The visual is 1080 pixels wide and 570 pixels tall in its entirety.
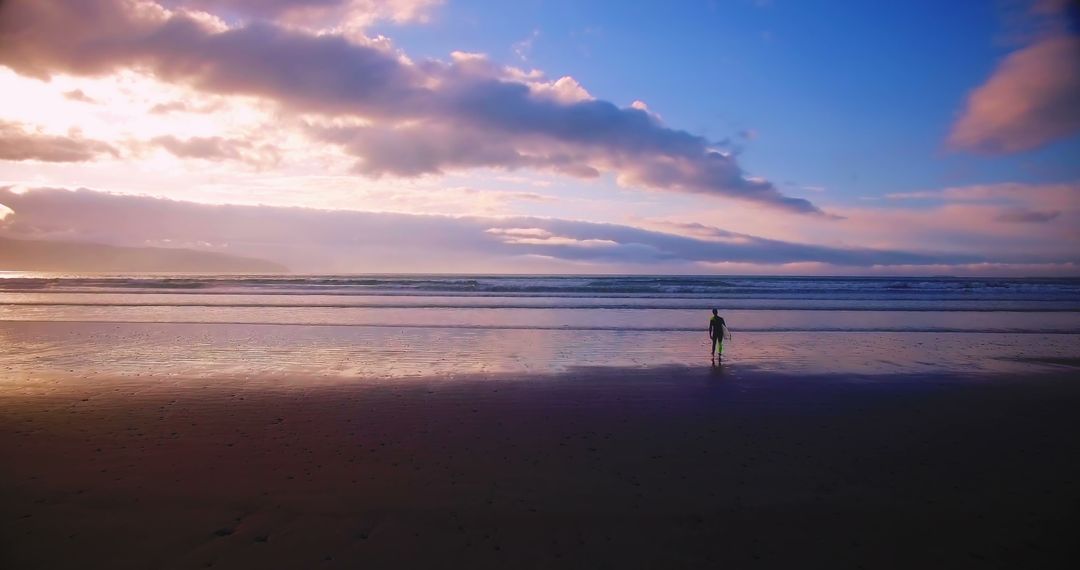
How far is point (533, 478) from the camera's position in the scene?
7.49 m

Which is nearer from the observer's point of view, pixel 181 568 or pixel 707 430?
pixel 181 568

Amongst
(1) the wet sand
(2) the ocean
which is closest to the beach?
(1) the wet sand

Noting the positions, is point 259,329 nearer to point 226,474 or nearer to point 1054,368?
point 226,474

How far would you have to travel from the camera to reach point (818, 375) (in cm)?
1460

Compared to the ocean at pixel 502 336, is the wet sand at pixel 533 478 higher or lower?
lower

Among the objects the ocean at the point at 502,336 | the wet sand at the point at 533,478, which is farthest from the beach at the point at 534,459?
the ocean at the point at 502,336

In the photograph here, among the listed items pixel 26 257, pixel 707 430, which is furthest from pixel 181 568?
pixel 26 257

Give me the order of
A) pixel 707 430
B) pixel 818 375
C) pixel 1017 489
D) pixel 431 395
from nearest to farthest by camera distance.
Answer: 1. pixel 1017 489
2. pixel 707 430
3. pixel 431 395
4. pixel 818 375

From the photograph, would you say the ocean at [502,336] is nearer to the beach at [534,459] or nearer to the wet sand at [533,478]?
the beach at [534,459]

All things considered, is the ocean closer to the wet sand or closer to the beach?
the beach

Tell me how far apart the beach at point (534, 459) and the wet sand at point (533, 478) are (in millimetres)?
41

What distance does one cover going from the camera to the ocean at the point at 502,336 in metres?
15.9

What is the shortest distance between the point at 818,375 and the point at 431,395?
400 inches

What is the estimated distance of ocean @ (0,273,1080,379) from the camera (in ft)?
52.2
